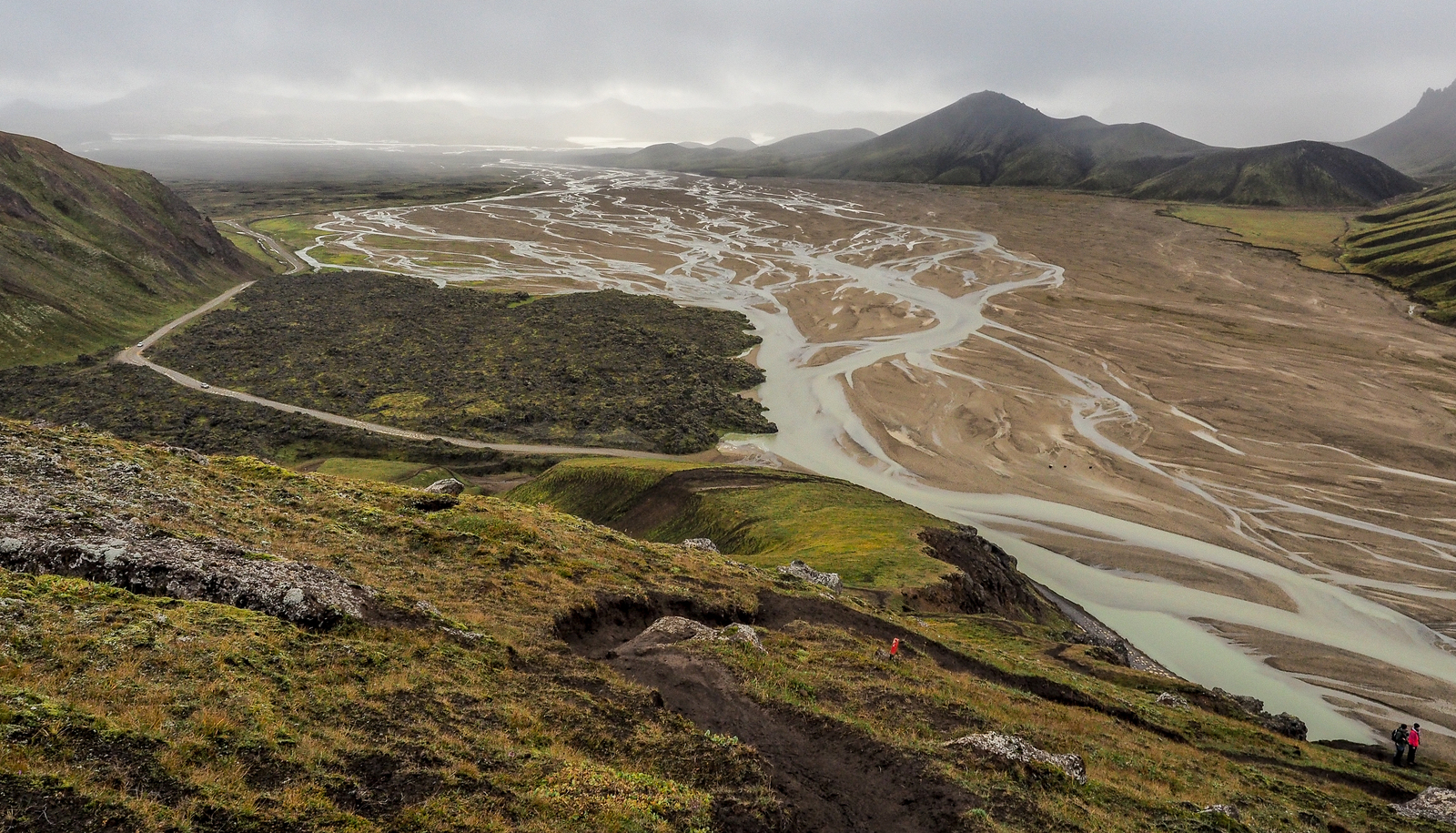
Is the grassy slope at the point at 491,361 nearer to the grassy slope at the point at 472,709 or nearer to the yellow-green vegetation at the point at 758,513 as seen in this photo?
the yellow-green vegetation at the point at 758,513

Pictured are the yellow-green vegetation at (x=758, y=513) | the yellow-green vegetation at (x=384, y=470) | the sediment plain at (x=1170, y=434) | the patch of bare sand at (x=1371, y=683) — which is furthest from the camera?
the yellow-green vegetation at (x=384, y=470)

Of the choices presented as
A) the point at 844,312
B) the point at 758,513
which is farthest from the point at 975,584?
the point at 844,312

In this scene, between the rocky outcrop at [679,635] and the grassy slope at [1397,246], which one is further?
the grassy slope at [1397,246]

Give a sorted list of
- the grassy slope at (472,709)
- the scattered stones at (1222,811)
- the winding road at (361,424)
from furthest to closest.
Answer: the winding road at (361,424) < the scattered stones at (1222,811) < the grassy slope at (472,709)

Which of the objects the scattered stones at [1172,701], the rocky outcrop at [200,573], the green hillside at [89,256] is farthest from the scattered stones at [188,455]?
the green hillside at [89,256]

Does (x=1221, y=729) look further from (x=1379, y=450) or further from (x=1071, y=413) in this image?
(x=1379, y=450)

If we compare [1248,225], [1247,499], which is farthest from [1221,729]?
[1248,225]

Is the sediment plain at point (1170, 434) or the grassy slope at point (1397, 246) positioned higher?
the grassy slope at point (1397, 246)

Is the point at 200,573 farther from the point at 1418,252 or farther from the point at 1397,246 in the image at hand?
the point at 1397,246

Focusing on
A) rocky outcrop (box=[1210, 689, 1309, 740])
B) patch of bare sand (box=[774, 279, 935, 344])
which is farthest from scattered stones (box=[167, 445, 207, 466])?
patch of bare sand (box=[774, 279, 935, 344])
